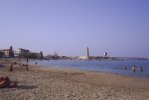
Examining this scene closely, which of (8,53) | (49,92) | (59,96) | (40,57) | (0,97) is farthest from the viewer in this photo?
(40,57)

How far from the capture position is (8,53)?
474ft

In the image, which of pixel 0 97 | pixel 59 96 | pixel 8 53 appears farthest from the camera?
pixel 8 53

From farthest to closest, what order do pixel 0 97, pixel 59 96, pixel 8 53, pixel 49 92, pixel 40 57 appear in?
pixel 40 57 → pixel 8 53 → pixel 49 92 → pixel 59 96 → pixel 0 97

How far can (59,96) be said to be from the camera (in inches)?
516

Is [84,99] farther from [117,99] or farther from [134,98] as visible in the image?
[134,98]

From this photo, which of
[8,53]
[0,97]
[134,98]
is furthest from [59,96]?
[8,53]

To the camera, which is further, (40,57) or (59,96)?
(40,57)

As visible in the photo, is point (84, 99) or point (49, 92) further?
point (49, 92)

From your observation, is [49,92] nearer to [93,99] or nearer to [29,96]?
[29,96]

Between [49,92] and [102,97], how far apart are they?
2.91 meters

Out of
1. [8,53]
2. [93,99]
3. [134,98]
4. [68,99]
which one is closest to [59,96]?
[68,99]

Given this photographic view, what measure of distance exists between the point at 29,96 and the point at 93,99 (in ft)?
10.3

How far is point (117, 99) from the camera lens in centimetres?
1295

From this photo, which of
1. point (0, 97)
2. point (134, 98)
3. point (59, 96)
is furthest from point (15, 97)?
point (134, 98)
